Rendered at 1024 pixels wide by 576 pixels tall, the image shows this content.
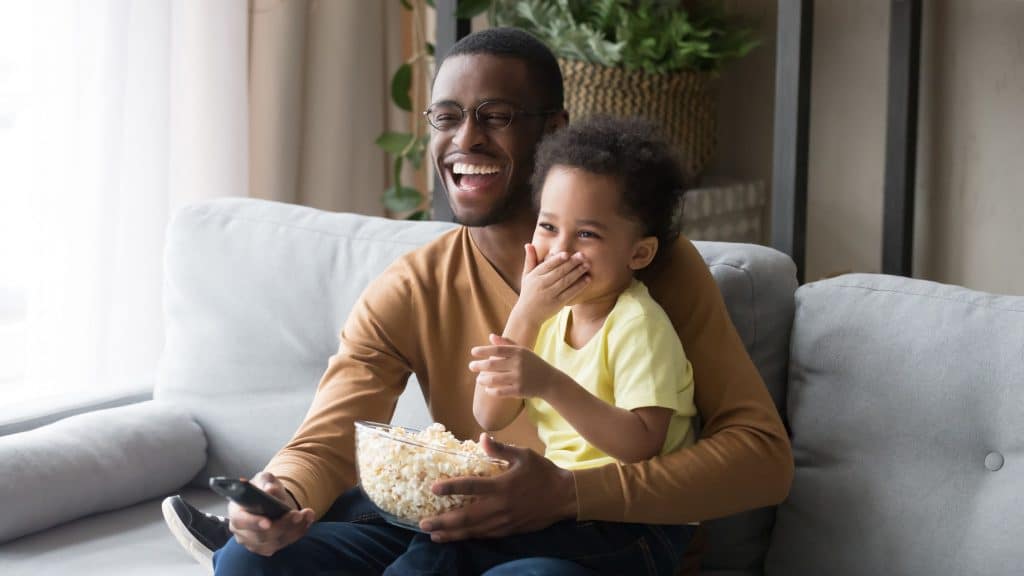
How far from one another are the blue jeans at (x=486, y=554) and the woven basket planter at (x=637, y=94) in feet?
3.78

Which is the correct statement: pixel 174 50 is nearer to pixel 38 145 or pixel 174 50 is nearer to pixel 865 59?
pixel 38 145

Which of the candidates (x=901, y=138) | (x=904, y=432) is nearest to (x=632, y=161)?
(x=904, y=432)

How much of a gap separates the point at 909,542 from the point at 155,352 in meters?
1.60

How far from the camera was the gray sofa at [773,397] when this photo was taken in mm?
1377

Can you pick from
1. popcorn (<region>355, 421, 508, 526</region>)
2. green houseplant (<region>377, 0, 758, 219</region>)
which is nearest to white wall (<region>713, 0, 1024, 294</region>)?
green houseplant (<region>377, 0, 758, 219</region>)

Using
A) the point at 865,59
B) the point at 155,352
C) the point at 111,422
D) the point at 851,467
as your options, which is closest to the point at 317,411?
the point at 111,422

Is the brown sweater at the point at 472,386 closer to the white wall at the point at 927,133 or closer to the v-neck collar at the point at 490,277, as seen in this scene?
the v-neck collar at the point at 490,277

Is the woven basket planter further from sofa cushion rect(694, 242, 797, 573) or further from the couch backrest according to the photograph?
sofa cushion rect(694, 242, 797, 573)

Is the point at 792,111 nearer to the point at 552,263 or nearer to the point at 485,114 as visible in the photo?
the point at 485,114

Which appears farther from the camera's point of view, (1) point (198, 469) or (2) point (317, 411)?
(1) point (198, 469)

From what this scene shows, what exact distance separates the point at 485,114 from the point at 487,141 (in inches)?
1.4

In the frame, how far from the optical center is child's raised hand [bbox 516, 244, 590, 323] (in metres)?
1.29

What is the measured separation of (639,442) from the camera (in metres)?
1.23

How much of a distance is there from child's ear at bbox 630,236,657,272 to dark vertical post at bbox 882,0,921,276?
49.2 inches
